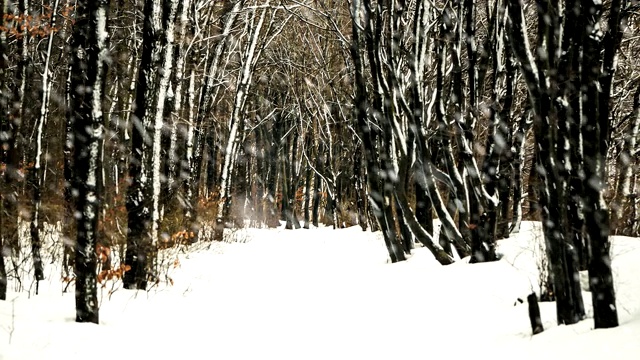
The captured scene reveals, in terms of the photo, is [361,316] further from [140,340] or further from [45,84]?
[45,84]

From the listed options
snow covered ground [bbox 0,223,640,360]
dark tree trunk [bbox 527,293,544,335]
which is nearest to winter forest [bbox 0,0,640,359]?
dark tree trunk [bbox 527,293,544,335]

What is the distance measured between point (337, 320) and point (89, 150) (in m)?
3.55

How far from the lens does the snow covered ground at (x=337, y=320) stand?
4.76m

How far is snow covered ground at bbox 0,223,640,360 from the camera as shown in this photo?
15.6 feet

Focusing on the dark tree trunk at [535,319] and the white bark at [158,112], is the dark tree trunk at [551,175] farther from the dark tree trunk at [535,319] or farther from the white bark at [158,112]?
the white bark at [158,112]

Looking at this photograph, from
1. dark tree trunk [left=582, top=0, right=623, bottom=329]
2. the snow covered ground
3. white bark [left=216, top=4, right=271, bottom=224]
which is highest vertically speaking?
white bark [left=216, top=4, right=271, bottom=224]

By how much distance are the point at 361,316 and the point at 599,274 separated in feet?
11.3

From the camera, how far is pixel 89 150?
5832 millimetres

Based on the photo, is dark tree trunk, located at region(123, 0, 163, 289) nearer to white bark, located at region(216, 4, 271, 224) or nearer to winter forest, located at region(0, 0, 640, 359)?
winter forest, located at region(0, 0, 640, 359)

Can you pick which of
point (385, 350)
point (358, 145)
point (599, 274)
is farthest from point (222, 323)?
point (358, 145)

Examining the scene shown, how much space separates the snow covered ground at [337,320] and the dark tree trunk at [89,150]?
36cm

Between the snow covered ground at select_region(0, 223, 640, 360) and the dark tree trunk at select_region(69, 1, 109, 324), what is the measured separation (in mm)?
358

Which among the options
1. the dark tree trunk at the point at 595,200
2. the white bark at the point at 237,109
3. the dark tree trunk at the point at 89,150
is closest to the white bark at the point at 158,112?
the dark tree trunk at the point at 89,150

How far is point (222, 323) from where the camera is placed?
22.6 feet
